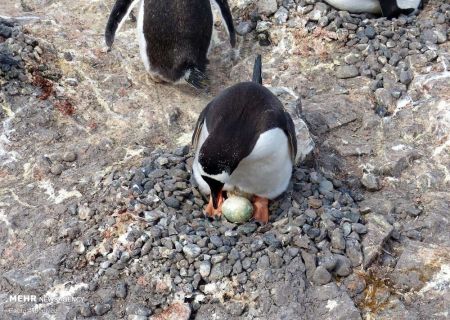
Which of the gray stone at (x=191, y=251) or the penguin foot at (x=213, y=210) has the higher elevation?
the gray stone at (x=191, y=251)

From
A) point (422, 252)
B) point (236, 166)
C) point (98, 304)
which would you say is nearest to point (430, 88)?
point (422, 252)

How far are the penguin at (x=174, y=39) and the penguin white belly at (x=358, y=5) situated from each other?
1.31 m

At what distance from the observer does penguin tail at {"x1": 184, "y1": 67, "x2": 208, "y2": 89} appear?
253 inches

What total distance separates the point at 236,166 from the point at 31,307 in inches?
58.2

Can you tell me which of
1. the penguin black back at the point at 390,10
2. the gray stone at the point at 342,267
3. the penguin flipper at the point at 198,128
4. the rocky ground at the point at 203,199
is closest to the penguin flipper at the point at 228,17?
the rocky ground at the point at 203,199

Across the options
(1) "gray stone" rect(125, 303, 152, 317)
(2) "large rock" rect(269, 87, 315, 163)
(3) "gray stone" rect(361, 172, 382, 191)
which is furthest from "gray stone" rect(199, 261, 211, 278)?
(3) "gray stone" rect(361, 172, 382, 191)

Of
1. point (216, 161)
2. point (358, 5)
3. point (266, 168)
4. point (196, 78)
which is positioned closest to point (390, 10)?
point (358, 5)

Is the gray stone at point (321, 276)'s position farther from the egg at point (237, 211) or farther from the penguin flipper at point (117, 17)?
the penguin flipper at point (117, 17)

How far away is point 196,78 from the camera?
6453 mm

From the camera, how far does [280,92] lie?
596 centimetres

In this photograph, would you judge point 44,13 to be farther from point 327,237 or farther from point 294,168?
point 327,237

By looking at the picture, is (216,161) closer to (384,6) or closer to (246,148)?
(246,148)

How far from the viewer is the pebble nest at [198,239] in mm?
4309

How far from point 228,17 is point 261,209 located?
2.58 metres
